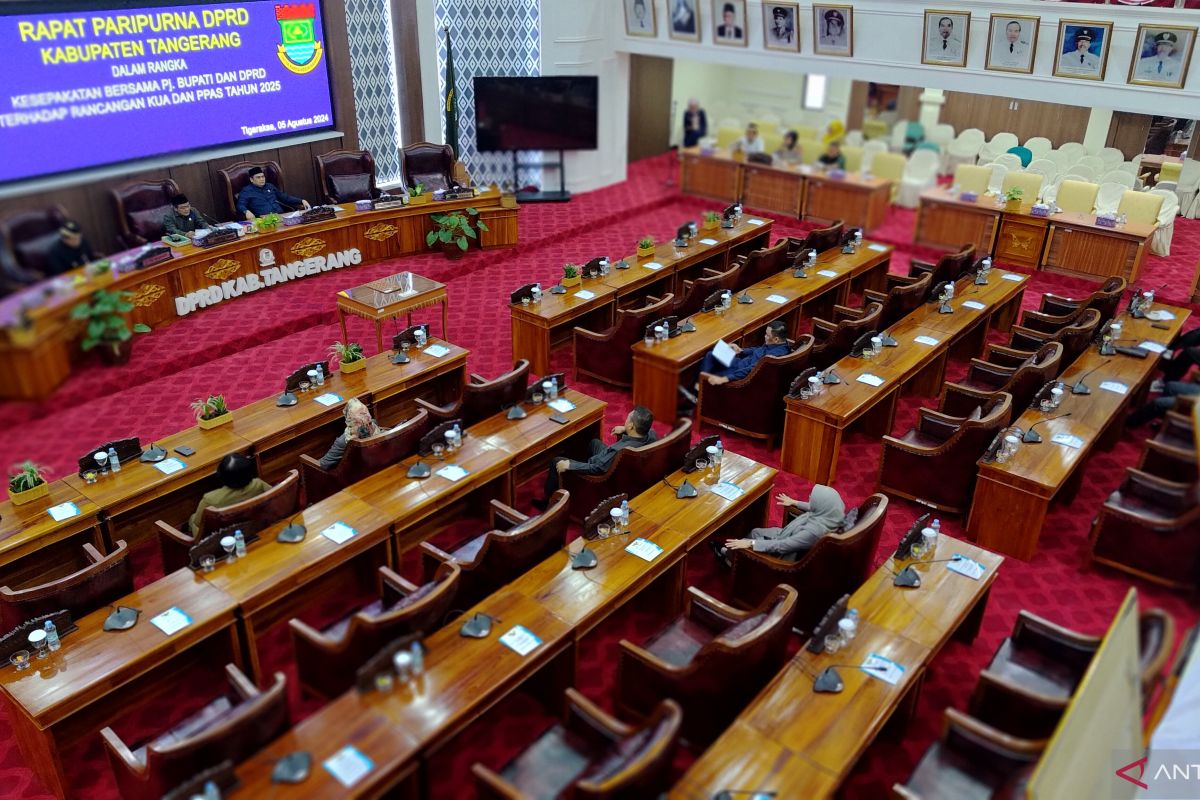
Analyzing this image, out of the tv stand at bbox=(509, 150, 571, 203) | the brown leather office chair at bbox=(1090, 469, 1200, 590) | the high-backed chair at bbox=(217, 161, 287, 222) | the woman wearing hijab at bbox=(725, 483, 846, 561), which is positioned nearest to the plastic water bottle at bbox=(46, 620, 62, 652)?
the woman wearing hijab at bbox=(725, 483, 846, 561)

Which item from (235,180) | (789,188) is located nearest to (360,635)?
(235,180)

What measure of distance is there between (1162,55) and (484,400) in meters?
7.91

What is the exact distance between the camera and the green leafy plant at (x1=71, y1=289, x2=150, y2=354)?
8.86ft

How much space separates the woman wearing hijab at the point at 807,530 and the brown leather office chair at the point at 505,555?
1.05m

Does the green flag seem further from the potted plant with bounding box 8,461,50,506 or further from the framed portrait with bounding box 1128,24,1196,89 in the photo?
the framed portrait with bounding box 1128,24,1196,89

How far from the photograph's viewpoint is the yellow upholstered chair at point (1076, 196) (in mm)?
10711

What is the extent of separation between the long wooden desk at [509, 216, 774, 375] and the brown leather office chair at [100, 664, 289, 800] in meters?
4.50

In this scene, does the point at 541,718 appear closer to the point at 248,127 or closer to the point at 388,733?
the point at 388,733

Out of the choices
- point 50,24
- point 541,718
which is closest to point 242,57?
point 50,24

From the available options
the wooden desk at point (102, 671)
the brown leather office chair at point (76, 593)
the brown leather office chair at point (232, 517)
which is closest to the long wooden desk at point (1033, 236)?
the brown leather office chair at point (232, 517)

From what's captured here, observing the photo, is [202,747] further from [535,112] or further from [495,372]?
[535,112]

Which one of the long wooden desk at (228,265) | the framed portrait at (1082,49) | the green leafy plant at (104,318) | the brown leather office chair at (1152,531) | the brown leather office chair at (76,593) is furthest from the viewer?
the framed portrait at (1082,49)

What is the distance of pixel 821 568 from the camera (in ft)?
16.8

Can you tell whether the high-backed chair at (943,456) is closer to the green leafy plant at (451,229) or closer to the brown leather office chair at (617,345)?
the brown leather office chair at (617,345)
